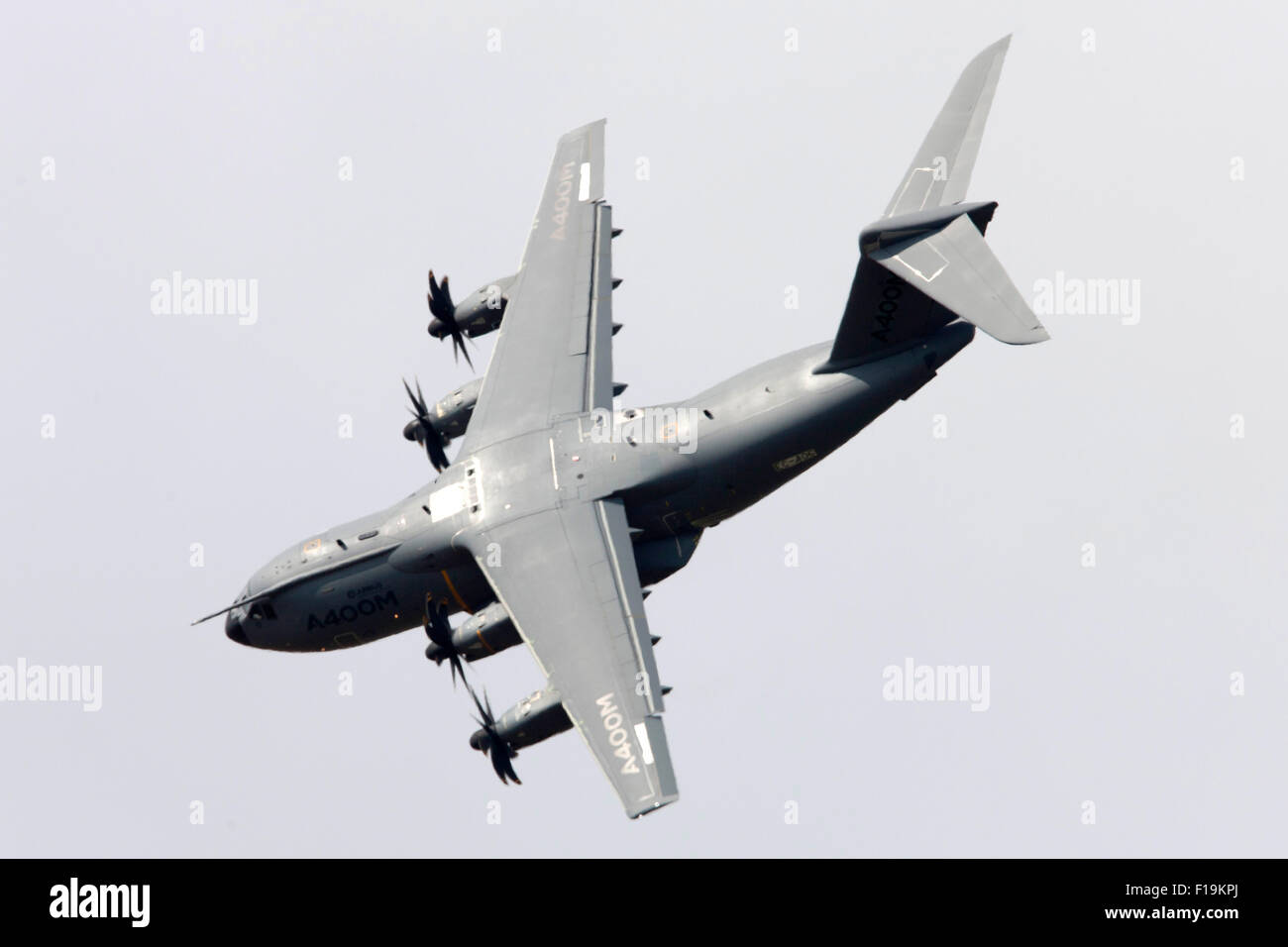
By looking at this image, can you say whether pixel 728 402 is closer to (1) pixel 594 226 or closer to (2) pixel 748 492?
(2) pixel 748 492

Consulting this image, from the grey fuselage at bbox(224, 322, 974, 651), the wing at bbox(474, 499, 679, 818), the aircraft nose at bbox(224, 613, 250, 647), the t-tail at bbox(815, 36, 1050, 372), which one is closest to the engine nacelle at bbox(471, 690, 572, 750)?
the wing at bbox(474, 499, 679, 818)

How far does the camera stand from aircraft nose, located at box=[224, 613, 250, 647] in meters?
59.1

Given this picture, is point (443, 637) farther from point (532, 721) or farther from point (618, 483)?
point (618, 483)

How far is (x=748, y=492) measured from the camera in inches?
2186

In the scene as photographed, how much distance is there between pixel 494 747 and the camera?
54500mm

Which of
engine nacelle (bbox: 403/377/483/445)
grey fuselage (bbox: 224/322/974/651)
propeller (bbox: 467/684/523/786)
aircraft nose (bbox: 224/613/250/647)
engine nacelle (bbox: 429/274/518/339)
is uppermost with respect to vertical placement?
engine nacelle (bbox: 429/274/518/339)

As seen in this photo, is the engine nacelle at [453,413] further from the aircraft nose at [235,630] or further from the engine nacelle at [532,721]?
the engine nacelle at [532,721]

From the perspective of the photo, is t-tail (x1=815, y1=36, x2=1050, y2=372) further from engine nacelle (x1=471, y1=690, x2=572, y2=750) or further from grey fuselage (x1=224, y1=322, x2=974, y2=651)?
engine nacelle (x1=471, y1=690, x2=572, y2=750)

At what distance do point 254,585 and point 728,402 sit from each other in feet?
45.9

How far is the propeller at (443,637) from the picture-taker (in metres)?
55.2

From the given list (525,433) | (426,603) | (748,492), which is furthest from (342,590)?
(748,492)

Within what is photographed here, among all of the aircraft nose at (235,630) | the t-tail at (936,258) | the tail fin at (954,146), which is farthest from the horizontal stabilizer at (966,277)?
the aircraft nose at (235,630)

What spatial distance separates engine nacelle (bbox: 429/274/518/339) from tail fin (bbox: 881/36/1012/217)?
1290 centimetres

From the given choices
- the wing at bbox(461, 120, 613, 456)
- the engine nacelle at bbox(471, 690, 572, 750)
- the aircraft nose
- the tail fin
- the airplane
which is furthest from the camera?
the aircraft nose
